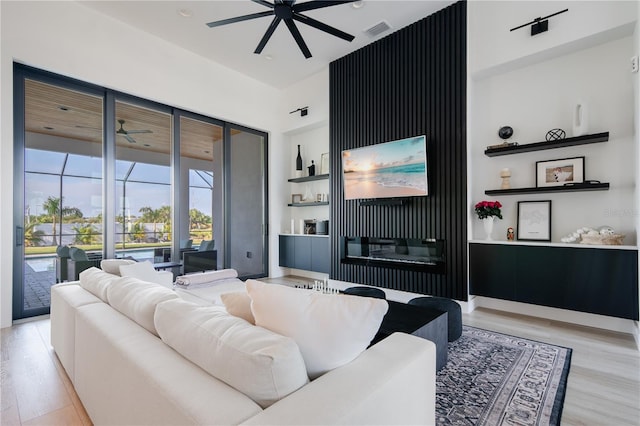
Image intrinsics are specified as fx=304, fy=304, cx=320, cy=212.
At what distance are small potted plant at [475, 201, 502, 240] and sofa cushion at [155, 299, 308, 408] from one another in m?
3.33

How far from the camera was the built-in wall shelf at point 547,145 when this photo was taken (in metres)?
2.95

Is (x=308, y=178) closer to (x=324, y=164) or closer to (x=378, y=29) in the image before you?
(x=324, y=164)

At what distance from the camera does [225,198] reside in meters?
5.08

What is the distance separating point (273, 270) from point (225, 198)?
5.32 feet

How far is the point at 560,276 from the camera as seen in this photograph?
2990 mm

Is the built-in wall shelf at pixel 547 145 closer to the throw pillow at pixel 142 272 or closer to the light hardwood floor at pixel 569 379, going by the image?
the light hardwood floor at pixel 569 379

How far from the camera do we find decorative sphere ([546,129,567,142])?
10.6 feet

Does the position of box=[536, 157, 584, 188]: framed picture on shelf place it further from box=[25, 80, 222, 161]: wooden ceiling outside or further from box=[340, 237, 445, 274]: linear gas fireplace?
box=[25, 80, 222, 161]: wooden ceiling outside

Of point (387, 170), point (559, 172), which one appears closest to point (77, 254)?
point (387, 170)

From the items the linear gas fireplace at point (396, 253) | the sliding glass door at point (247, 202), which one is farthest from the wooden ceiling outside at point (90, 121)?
the linear gas fireplace at point (396, 253)

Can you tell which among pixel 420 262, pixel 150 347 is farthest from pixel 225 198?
pixel 150 347

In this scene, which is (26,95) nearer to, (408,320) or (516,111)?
(408,320)

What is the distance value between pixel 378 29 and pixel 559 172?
2.85 meters

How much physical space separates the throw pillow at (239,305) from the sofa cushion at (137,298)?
1.04 ft
